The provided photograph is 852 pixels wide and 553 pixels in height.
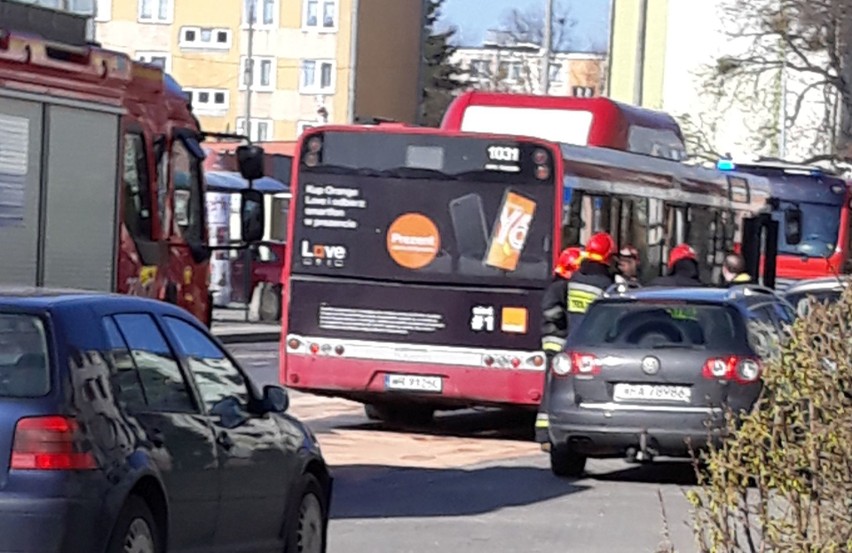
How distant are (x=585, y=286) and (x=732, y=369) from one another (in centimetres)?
245

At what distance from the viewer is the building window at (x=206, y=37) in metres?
91.3

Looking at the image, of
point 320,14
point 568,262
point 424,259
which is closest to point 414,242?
point 424,259

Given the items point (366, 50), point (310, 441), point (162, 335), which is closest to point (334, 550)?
point (310, 441)

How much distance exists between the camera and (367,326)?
1953cm

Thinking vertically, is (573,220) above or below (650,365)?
above

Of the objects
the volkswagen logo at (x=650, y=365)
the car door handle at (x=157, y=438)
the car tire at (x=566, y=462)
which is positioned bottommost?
the car tire at (x=566, y=462)

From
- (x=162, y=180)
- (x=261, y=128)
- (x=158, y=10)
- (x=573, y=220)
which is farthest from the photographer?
(x=261, y=128)

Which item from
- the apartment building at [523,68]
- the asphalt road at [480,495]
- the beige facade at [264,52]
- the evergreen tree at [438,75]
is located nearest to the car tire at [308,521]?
the asphalt road at [480,495]

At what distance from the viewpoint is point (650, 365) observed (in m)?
16.1

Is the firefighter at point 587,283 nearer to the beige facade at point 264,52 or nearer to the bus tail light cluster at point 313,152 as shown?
the bus tail light cluster at point 313,152

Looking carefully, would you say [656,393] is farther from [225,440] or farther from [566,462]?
[225,440]

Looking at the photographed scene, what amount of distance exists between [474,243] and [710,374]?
13.0 feet

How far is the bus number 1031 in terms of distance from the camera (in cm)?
1945

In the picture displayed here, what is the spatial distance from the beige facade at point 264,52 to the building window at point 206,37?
43 millimetres
